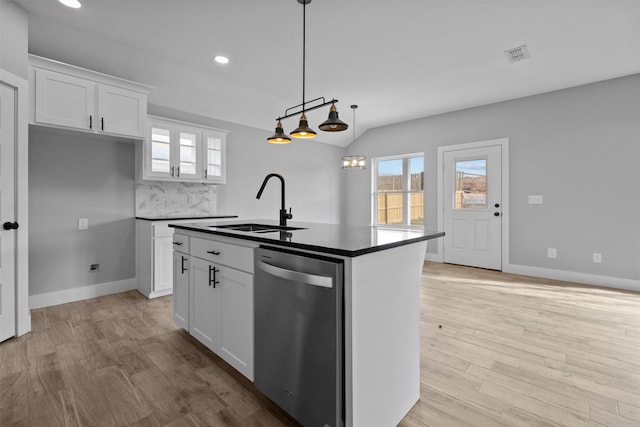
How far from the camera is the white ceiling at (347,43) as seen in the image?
99.4 inches

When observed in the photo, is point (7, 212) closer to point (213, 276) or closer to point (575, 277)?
point (213, 276)

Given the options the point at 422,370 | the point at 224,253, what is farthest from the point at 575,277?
the point at 224,253

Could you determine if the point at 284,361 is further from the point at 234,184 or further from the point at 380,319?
the point at 234,184

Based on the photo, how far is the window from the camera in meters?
5.95

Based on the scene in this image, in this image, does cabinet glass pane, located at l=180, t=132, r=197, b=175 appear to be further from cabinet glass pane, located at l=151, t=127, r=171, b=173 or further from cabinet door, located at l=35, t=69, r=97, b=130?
cabinet door, located at l=35, t=69, r=97, b=130

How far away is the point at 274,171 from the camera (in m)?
5.57

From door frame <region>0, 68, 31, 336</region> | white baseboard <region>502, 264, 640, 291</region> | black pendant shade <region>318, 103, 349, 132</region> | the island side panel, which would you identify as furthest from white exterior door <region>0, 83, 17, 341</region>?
white baseboard <region>502, 264, 640, 291</region>

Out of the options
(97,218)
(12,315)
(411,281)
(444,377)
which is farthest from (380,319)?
(97,218)

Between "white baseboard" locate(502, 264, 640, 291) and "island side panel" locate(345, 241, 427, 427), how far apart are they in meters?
3.89

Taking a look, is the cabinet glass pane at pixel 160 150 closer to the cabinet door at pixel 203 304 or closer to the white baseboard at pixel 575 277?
the cabinet door at pixel 203 304

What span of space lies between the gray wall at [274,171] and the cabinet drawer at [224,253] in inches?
104

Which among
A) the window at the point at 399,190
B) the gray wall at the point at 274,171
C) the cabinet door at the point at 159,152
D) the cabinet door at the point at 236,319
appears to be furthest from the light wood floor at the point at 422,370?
the window at the point at 399,190

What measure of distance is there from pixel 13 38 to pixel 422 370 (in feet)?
13.2

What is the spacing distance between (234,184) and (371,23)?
315cm
